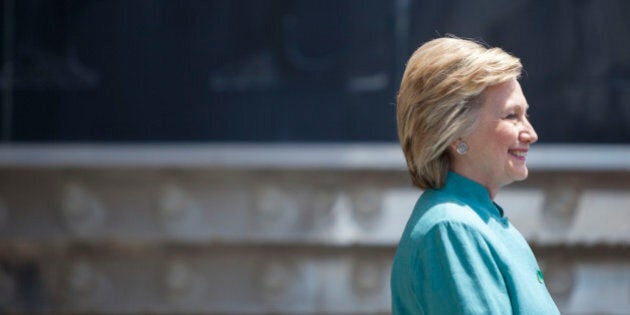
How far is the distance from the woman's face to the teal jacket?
63 millimetres

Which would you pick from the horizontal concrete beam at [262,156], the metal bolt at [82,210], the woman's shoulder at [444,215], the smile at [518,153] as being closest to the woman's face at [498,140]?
the smile at [518,153]

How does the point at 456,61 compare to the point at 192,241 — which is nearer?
the point at 456,61

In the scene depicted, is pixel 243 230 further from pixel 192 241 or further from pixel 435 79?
pixel 435 79

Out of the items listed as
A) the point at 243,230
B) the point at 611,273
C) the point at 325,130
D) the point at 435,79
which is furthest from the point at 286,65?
the point at 435,79

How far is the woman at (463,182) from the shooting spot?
69.7 inches

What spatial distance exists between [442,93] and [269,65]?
7.63ft

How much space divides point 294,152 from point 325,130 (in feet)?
0.48

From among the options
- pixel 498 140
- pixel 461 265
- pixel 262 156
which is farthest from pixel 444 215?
pixel 262 156

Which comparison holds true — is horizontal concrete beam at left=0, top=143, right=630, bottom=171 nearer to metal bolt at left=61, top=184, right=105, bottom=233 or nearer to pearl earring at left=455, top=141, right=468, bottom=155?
metal bolt at left=61, top=184, right=105, bottom=233

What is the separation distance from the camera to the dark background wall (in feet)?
13.5

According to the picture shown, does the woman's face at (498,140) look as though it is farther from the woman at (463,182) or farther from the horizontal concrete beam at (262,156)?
the horizontal concrete beam at (262,156)

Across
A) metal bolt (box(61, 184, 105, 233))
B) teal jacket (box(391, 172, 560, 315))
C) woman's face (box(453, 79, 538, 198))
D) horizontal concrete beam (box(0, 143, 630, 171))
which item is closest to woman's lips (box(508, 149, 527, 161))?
woman's face (box(453, 79, 538, 198))

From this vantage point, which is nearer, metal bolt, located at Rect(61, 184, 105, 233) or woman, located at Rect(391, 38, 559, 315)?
woman, located at Rect(391, 38, 559, 315)

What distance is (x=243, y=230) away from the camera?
418cm
